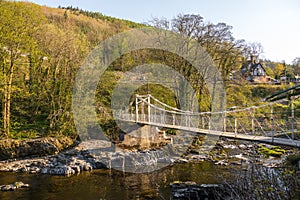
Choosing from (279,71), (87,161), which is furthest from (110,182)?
(279,71)

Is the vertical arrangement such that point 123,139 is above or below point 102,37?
below

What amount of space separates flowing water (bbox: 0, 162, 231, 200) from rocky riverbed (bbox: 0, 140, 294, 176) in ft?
1.46

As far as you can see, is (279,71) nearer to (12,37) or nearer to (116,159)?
(116,159)

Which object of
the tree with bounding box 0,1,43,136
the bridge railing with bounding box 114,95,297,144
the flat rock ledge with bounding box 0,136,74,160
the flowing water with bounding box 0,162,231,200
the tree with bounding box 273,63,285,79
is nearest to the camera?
the flowing water with bounding box 0,162,231,200

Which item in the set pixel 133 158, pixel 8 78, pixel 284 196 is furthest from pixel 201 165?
pixel 8 78

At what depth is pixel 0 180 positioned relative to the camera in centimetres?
734

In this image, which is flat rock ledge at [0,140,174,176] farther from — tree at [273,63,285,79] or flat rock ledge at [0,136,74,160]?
tree at [273,63,285,79]

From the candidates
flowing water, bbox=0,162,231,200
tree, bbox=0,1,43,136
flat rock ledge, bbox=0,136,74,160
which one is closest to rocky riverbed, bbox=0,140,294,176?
flat rock ledge, bbox=0,136,74,160

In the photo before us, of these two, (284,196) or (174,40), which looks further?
(174,40)

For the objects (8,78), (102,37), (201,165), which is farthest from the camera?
(102,37)

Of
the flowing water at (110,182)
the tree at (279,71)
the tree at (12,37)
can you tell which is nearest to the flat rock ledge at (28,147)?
the tree at (12,37)

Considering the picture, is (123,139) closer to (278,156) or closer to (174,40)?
(174,40)

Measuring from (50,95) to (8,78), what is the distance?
167 cm

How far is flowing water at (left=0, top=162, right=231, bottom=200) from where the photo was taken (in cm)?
626
